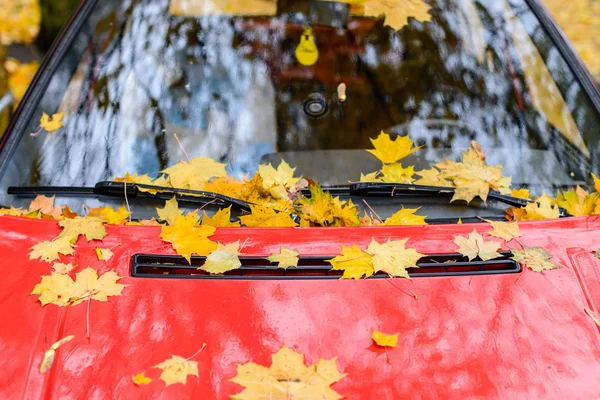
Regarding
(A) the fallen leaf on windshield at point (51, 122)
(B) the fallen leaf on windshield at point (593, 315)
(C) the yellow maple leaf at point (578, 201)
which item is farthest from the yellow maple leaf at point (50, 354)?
(C) the yellow maple leaf at point (578, 201)

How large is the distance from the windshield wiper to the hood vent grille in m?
0.25

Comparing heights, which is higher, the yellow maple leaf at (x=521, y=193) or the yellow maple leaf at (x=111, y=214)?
the yellow maple leaf at (x=521, y=193)

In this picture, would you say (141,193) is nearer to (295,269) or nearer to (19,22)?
(295,269)

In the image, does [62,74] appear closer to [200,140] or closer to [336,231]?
[200,140]

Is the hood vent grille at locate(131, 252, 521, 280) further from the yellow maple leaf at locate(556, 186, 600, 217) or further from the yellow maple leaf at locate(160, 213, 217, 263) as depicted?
the yellow maple leaf at locate(556, 186, 600, 217)

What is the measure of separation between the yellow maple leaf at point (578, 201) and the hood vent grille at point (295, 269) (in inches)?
16.0

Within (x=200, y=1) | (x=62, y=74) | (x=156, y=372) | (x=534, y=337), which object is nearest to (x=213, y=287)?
(x=156, y=372)

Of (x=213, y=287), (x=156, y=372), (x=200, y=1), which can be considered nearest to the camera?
(x=156, y=372)

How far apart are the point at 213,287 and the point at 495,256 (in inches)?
32.7

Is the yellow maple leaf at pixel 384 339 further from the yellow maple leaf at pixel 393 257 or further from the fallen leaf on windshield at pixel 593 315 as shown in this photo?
the fallen leaf on windshield at pixel 593 315

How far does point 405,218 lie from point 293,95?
0.69 meters

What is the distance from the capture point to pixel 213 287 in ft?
5.65

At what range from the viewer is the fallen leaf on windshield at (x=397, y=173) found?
2.14 m

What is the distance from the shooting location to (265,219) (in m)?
1.99
